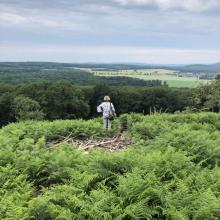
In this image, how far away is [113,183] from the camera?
30.2 feet

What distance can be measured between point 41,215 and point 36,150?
16.0ft

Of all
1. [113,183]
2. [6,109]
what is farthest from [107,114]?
[6,109]

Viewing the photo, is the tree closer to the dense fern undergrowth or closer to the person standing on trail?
the person standing on trail

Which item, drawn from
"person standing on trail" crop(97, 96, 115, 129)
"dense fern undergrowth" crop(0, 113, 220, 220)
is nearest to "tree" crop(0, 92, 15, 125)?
"person standing on trail" crop(97, 96, 115, 129)

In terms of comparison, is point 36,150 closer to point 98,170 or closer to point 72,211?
point 98,170

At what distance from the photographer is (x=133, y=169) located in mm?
9289

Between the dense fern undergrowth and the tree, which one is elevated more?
the dense fern undergrowth

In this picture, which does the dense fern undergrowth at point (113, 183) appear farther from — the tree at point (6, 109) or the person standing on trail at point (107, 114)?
the tree at point (6, 109)

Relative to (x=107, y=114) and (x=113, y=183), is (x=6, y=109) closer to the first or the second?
(x=107, y=114)

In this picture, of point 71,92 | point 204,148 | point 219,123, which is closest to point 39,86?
point 71,92

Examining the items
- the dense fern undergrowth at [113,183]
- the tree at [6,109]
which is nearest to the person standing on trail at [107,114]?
the dense fern undergrowth at [113,183]

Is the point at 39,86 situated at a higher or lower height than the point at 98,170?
lower

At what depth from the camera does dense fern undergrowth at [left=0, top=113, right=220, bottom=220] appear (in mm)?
7633

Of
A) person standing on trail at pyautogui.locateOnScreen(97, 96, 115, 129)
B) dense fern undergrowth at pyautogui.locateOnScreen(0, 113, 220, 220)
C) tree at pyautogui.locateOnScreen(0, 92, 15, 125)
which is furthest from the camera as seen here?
tree at pyautogui.locateOnScreen(0, 92, 15, 125)
